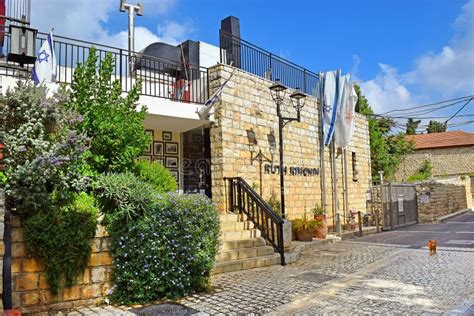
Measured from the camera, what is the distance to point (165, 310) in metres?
4.72

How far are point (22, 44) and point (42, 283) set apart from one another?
3.53m

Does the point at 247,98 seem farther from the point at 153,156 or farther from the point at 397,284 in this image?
the point at 397,284

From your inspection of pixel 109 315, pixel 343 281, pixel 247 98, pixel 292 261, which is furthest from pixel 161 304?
pixel 247 98

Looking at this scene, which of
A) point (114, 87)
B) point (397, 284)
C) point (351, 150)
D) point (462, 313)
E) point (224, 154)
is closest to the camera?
point (462, 313)

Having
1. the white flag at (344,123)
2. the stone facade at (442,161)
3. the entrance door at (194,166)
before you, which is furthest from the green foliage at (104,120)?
the stone facade at (442,161)

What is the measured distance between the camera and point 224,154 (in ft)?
30.5

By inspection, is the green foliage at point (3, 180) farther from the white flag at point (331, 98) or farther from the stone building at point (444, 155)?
Result: the stone building at point (444, 155)

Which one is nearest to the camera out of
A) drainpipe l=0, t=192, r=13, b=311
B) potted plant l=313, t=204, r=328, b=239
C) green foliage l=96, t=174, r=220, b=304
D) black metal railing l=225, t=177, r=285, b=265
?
drainpipe l=0, t=192, r=13, b=311

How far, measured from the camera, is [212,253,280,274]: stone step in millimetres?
6718

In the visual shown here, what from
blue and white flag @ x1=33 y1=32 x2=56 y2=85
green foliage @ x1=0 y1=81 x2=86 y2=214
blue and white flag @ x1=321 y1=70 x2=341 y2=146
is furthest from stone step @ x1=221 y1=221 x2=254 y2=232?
blue and white flag @ x1=321 y1=70 x2=341 y2=146

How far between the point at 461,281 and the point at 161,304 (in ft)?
15.5

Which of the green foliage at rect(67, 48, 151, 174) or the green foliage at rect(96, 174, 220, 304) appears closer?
the green foliage at rect(96, 174, 220, 304)

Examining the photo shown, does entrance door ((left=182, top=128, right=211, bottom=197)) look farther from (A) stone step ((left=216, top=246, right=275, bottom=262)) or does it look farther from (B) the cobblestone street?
(B) the cobblestone street

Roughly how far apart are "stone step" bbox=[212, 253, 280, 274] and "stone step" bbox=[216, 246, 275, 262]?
4.4 inches
